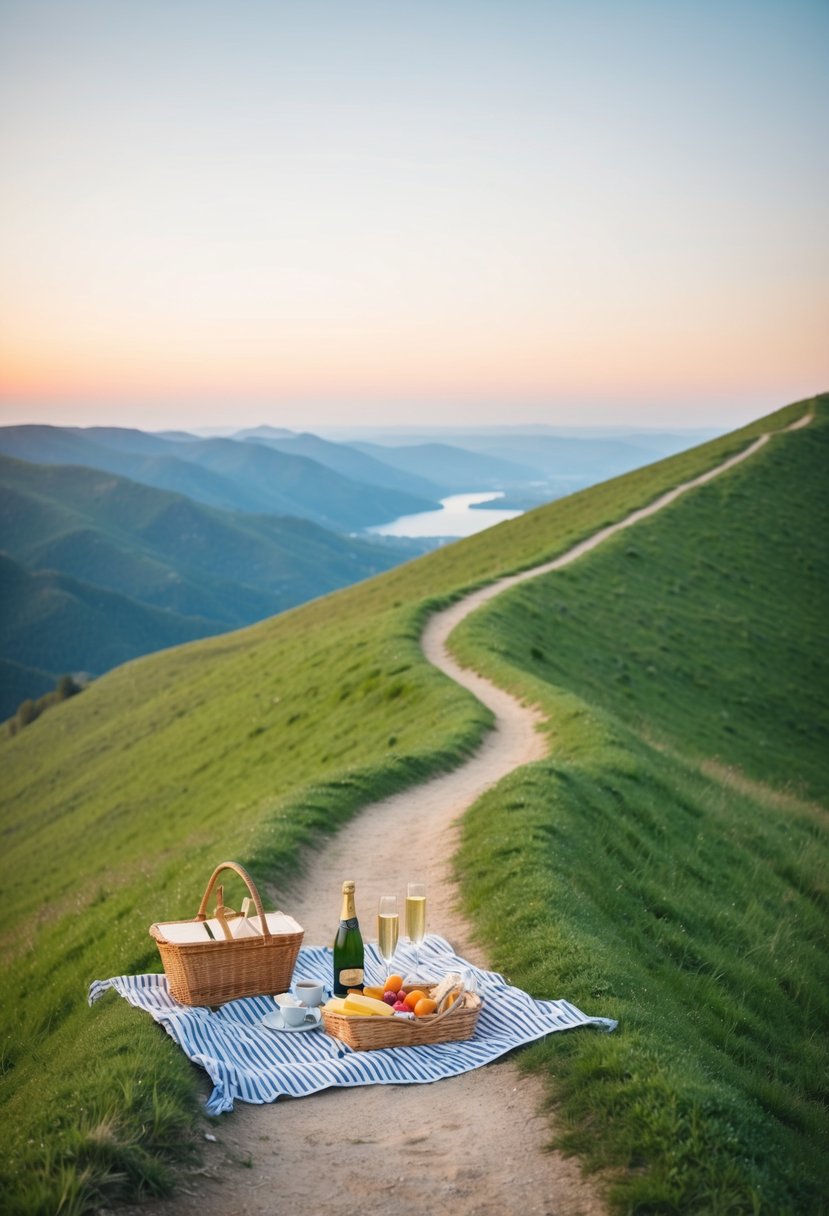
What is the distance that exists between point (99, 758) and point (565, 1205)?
5151 cm

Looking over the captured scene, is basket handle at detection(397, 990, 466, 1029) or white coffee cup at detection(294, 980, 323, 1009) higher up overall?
basket handle at detection(397, 990, 466, 1029)

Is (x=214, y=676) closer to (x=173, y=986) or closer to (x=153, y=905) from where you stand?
(x=153, y=905)

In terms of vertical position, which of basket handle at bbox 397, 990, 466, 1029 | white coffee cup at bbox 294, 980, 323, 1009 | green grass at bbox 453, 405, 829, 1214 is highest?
basket handle at bbox 397, 990, 466, 1029

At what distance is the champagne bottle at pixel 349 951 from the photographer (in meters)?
9.20

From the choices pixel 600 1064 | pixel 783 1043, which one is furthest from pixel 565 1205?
pixel 783 1043

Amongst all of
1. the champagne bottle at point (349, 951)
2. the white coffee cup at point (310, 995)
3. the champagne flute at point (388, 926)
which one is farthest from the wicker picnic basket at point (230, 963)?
the champagne flute at point (388, 926)

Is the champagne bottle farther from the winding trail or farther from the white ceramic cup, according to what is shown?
the winding trail

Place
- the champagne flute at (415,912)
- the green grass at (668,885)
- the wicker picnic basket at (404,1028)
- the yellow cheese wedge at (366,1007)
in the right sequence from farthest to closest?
the champagne flute at (415,912), the yellow cheese wedge at (366,1007), the wicker picnic basket at (404,1028), the green grass at (668,885)

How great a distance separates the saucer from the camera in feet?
29.4

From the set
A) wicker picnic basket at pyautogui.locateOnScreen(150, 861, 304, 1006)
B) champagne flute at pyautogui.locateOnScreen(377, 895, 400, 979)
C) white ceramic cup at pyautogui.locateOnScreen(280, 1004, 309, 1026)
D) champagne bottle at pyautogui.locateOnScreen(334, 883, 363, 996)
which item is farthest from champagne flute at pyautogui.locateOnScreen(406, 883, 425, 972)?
white ceramic cup at pyautogui.locateOnScreen(280, 1004, 309, 1026)

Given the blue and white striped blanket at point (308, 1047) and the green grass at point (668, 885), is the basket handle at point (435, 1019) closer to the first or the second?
the blue and white striped blanket at point (308, 1047)

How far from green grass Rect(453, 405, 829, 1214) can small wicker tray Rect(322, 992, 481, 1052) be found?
694 millimetres

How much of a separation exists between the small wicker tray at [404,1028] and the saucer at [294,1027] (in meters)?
0.23

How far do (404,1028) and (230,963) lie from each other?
1755 millimetres
